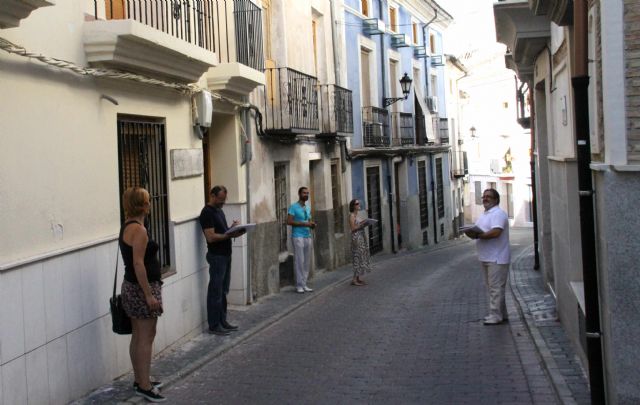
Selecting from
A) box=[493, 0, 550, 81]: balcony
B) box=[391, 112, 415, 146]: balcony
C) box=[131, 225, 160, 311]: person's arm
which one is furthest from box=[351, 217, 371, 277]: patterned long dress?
box=[391, 112, 415, 146]: balcony

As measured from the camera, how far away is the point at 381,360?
748 cm

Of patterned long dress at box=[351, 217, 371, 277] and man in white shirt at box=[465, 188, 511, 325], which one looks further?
patterned long dress at box=[351, 217, 371, 277]

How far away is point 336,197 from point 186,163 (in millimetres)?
8806

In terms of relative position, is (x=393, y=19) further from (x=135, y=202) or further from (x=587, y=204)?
(x=587, y=204)

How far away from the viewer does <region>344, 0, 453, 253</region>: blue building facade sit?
19.3 meters

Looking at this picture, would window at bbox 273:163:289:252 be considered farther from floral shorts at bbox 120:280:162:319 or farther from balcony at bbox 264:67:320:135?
floral shorts at bbox 120:280:162:319

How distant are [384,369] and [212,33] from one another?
16.5 feet

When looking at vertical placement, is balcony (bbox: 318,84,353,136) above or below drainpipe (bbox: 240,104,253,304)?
above

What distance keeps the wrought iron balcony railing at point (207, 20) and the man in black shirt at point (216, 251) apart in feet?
6.37

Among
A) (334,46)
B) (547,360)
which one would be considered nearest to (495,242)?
(547,360)

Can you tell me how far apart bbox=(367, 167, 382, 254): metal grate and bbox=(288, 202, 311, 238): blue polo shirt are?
7.71 m

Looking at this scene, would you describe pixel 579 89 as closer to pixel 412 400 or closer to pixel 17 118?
pixel 412 400

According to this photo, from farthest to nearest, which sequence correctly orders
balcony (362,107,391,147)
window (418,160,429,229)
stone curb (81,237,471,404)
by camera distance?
window (418,160,429,229) < balcony (362,107,391,147) < stone curb (81,237,471,404)

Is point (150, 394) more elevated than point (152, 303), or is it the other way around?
point (152, 303)
